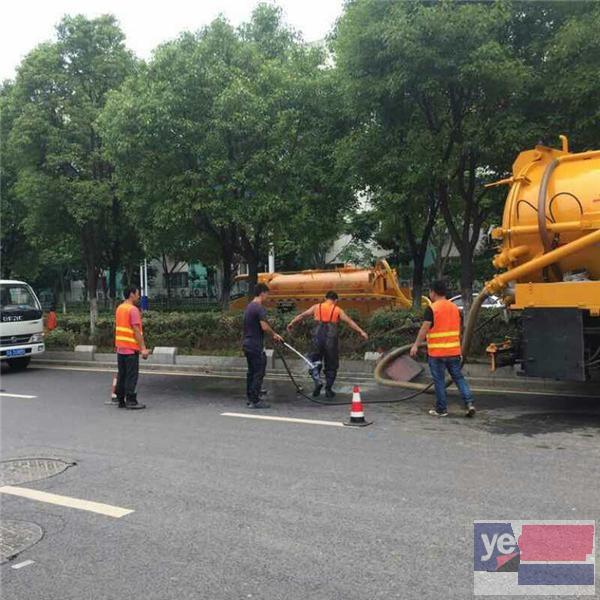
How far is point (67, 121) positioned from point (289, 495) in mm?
14367

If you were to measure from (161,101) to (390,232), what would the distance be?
963 cm

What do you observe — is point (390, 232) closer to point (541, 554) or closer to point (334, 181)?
point (334, 181)

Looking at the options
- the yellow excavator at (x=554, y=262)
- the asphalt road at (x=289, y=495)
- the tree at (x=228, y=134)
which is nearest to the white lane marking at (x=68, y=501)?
the asphalt road at (x=289, y=495)

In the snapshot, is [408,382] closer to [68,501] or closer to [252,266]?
[68,501]

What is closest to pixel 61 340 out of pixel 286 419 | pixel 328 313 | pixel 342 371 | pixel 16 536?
pixel 342 371

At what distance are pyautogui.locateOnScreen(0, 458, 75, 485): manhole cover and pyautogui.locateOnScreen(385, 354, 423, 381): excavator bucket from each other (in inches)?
217

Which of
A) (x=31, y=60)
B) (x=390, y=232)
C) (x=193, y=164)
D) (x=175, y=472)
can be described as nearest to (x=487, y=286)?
(x=175, y=472)

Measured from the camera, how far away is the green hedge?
11.9 metres

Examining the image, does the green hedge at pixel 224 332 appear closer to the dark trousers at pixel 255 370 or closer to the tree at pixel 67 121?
the tree at pixel 67 121

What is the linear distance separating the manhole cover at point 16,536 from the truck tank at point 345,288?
12806 millimetres

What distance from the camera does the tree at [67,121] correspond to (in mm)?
16156

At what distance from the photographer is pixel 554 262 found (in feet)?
24.8

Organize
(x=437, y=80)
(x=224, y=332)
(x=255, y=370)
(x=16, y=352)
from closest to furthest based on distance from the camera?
1. (x=255, y=370)
2. (x=437, y=80)
3. (x=16, y=352)
4. (x=224, y=332)

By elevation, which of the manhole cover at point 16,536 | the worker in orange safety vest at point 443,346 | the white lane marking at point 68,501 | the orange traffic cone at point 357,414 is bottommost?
the manhole cover at point 16,536
